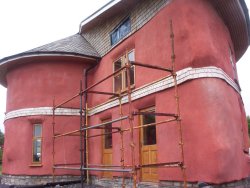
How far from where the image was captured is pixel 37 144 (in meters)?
13.0

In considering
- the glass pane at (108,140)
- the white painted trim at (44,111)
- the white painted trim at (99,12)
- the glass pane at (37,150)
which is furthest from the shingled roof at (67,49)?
the glass pane at (37,150)

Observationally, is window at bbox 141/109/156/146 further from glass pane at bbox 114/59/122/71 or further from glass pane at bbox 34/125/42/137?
glass pane at bbox 34/125/42/137

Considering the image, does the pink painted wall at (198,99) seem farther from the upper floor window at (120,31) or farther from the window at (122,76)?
the upper floor window at (120,31)

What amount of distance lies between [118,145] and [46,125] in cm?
391

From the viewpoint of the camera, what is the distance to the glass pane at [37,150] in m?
12.9

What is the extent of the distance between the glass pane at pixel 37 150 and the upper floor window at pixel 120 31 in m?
5.56

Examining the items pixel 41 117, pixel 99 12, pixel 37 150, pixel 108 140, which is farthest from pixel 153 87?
pixel 37 150

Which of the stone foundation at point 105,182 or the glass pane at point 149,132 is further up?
the glass pane at point 149,132

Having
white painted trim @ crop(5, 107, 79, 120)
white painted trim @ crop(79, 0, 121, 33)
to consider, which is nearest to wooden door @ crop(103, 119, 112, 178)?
white painted trim @ crop(5, 107, 79, 120)

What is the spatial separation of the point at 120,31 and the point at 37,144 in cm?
624

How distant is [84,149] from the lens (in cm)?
1284

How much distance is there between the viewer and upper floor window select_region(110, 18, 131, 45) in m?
11.8

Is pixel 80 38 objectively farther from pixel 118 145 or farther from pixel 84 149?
pixel 118 145

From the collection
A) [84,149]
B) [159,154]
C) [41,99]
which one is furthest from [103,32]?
[159,154]
